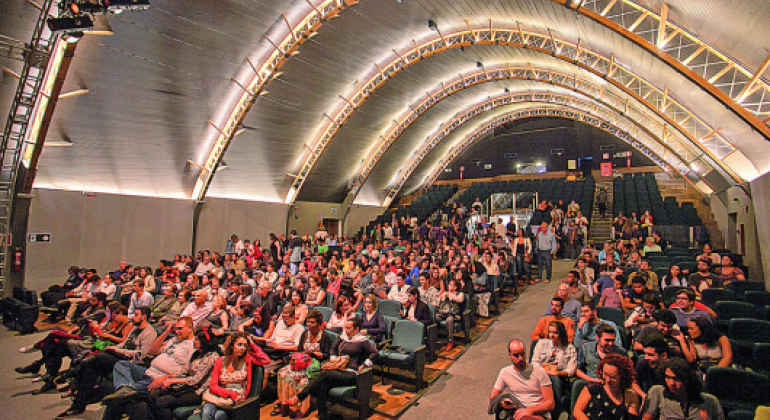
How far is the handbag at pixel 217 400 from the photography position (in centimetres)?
390

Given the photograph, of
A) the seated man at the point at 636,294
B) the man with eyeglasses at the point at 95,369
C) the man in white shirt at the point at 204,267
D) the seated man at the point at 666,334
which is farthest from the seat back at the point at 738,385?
the man in white shirt at the point at 204,267

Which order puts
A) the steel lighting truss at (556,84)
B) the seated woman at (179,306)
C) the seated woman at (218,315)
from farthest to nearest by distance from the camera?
the steel lighting truss at (556,84)
the seated woman at (179,306)
the seated woman at (218,315)

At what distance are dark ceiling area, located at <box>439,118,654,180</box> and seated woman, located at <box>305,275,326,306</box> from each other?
21.4 metres

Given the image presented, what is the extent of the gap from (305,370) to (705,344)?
4.27m

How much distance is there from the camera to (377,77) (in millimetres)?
15320

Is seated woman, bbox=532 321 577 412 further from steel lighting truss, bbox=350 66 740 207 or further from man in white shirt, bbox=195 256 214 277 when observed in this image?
man in white shirt, bbox=195 256 214 277

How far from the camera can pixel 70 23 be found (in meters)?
6.80

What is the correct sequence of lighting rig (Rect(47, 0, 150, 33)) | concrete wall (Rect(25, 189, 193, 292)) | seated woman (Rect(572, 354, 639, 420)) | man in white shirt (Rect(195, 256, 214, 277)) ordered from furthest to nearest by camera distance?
man in white shirt (Rect(195, 256, 214, 277))
concrete wall (Rect(25, 189, 193, 292))
lighting rig (Rect(47, 0, 150, 33))
seated woman (Rect(572, 354, 639, 420))

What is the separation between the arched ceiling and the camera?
829cm

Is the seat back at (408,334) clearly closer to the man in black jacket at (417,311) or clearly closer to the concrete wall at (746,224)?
the man in black jacket at (417,311)

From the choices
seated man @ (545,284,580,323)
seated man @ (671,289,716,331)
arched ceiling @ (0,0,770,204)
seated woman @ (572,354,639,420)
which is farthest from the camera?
arched ceiling @ (0,0,770,204)

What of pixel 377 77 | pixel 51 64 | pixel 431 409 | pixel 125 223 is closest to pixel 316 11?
pixel 377 77

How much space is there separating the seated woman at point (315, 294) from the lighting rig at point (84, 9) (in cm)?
552

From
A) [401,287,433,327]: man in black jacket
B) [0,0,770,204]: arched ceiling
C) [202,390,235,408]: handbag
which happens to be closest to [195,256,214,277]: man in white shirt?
[0,0,770,204]: arched ceiling
